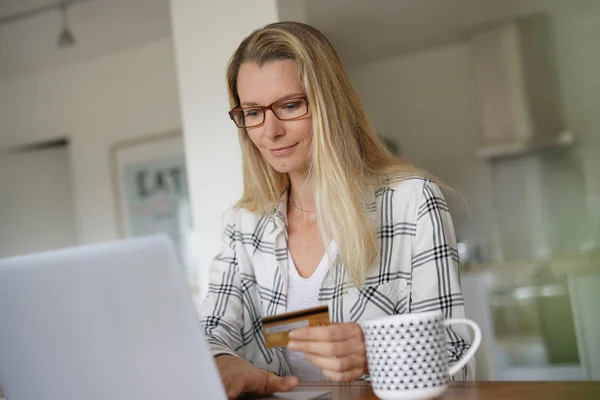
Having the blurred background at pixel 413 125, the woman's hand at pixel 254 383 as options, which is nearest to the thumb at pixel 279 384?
the woman's hand at pixel 254 383

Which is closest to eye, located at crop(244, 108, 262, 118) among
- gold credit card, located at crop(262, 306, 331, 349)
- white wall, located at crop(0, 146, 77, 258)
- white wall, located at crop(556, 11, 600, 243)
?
gold credit card, located at crop(262, 306, 331, 349)

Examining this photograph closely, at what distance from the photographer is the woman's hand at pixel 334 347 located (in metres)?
0.95

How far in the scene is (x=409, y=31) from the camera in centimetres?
494

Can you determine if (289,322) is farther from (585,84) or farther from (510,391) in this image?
(585,84)

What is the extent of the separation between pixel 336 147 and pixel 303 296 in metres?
0.30

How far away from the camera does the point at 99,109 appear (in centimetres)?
515

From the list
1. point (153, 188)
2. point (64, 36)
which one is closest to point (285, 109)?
point (64, 36)

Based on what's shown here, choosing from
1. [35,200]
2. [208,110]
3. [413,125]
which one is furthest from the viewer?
[413,125]

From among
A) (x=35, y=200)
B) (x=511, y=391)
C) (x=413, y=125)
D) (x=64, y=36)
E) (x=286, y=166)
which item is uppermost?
(x=64, y=36)

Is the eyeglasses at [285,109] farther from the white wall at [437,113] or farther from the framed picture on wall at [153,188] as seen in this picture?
the white wall at [437,113]

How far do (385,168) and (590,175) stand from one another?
3924mm

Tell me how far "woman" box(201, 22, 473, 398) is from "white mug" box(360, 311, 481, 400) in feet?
1.45

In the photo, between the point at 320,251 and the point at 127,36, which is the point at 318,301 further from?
the point at 127,36

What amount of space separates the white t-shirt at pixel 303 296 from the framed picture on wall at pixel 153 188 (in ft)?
11.4
